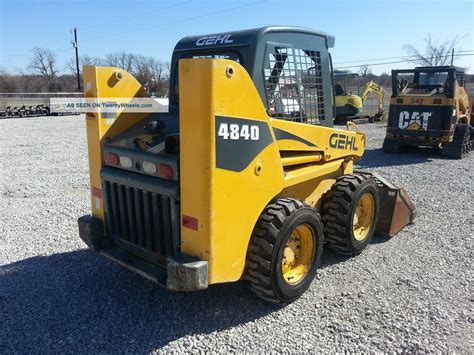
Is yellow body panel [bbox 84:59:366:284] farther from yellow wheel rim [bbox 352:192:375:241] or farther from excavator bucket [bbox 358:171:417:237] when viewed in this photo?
excavator bucket [bbox 358:171:417:237]

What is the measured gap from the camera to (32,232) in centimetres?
539

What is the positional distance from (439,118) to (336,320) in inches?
351

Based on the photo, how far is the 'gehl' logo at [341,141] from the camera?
4.34 metres

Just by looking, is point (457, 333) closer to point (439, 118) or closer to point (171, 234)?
point (171, 234)

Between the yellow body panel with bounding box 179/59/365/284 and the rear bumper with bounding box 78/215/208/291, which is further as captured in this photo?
the rear bumper with bounding box 78/215/208/291

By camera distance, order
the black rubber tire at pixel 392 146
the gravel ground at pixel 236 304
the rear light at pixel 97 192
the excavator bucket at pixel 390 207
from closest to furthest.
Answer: the gravel ground at pixel 236 304, the rear light at pixel 97 192, the excavator bucket at pixel 390 207, the black rubber tire at pixel 392 146

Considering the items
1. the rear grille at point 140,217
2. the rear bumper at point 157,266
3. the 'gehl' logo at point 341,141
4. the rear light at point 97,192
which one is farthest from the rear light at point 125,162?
the 'gehl' logo at point 341,141

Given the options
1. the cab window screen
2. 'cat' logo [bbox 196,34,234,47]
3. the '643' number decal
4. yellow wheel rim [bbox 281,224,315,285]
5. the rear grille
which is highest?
'cat' logo [bbox 196,34,234,47]

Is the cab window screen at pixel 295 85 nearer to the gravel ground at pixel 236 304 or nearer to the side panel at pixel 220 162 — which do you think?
the side panel at pixel 220 162

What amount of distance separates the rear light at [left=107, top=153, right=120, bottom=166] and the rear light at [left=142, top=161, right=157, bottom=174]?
15.7 inches

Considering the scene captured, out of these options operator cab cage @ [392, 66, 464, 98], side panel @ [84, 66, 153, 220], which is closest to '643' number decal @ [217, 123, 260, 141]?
side panel @ [84, 66, 153, 220]

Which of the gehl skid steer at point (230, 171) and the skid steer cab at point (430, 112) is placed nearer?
the gehl skid steer at point (230, 171)

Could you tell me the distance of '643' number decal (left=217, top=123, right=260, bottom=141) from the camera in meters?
2.88

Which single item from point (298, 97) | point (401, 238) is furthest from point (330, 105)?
point (401, 238)
